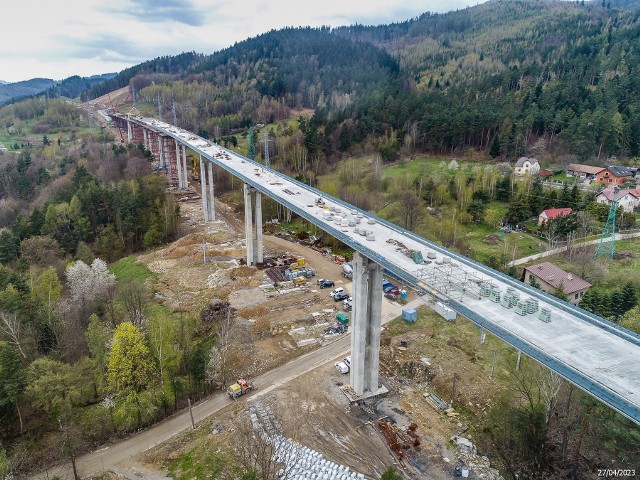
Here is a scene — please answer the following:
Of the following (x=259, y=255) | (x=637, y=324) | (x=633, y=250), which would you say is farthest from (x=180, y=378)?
(x=633, y=250)

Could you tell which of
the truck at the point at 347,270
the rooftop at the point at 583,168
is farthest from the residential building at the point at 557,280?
the rooftop at the point at 583,168

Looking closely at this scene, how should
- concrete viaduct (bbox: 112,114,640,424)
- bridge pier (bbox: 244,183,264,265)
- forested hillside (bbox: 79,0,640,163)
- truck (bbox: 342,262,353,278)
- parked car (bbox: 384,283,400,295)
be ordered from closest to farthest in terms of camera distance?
concrete viaduct (bbox: 112,114,640,424)
parked car (bbox: 384,283,400,295)
truck (bbox: 342,262,353,278)
bridge pier (bbox: 244,183,264,265)
forested hillside (bbox: 79,0,640,163)

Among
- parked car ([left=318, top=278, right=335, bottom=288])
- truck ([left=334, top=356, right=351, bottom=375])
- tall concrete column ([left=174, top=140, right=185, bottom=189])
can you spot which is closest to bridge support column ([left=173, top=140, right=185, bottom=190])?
tall concrete column ([left=174, top=140, right=185, bottom=189])

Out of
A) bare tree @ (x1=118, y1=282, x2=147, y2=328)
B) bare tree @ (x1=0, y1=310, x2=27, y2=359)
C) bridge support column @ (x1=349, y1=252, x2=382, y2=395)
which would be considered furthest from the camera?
bare tree @ (x1=118, y1=282, x2=147, y2=328)

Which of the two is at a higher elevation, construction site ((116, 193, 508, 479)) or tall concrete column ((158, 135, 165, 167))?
tall concrete column ((158, 135, 165, 167))
